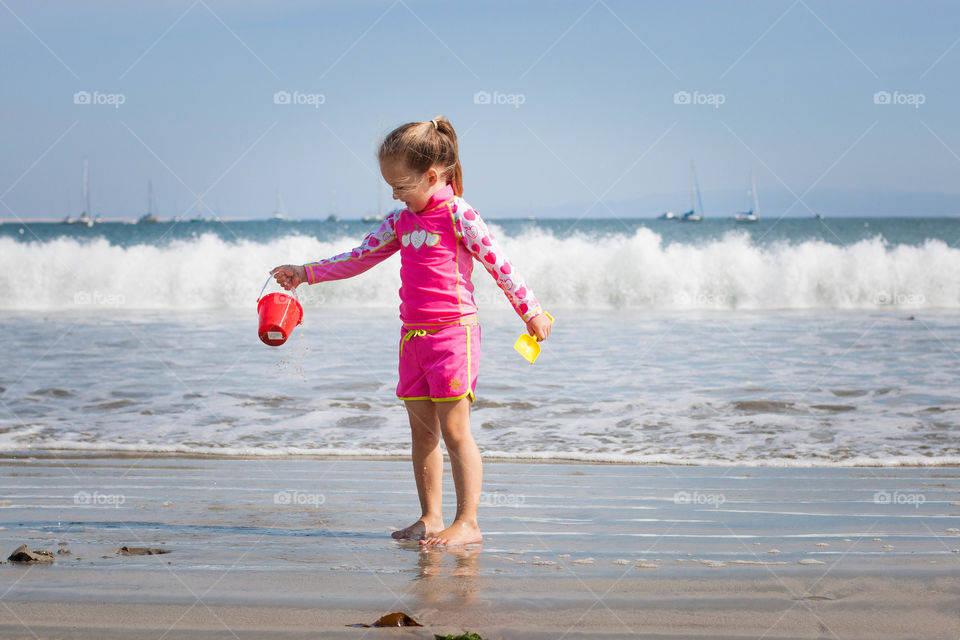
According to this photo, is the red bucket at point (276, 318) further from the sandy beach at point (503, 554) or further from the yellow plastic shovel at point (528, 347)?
the yellow plastic shovel at point (528, 347)

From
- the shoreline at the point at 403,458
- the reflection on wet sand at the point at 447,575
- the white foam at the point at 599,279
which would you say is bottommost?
the reflection on wet sand at the point at 447,575

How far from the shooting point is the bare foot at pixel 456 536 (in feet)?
10.6

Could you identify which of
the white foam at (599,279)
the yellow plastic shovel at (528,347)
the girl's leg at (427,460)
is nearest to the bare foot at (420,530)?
the girl's leg at (427,460)

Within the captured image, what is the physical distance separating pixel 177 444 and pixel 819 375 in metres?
5.17

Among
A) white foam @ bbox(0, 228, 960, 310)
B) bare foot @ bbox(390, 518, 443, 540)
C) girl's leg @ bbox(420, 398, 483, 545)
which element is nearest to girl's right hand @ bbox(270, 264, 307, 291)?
girl's leg @ bbox(420, 398, 483, 545)

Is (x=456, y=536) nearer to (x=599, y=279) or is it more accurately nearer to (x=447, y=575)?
(x=447, y=575)

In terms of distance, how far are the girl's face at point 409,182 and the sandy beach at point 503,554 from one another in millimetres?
1265

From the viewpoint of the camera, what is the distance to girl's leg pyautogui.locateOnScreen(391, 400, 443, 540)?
11.3 ft

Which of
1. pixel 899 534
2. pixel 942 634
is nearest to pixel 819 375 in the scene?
pixel 899 534

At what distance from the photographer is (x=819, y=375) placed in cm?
759

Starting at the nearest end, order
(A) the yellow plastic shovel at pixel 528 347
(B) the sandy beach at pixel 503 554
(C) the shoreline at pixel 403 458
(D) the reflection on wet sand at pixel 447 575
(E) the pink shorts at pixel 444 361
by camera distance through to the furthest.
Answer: (B) the sandy beach at pixel 503 554 < (D) the reflection on wet sand at pixel 447 575 < (A) the yellow plastic shovel at pixel 528 347 < (E) the pink shorts at pixel 444 361 < (C) the shoreline at pixel 403 458

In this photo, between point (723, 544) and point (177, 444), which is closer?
point (723, 544)

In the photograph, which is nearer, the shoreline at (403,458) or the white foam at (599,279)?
the shoreline at (403,458)

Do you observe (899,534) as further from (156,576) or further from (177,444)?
(177,444)
